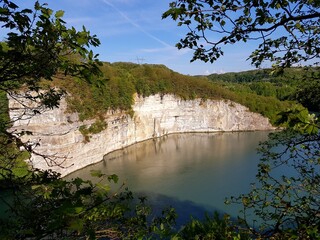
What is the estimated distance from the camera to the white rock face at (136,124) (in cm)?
2033

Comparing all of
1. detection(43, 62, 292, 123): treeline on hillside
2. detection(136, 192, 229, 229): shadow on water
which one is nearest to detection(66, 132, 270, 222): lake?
detection(136, 192, 229, 229): shadow on water

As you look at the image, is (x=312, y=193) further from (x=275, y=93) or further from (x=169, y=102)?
(x=275, y=93)

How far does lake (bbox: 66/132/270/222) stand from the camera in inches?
623

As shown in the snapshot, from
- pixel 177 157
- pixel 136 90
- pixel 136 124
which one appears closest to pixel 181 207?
pixel 177 157

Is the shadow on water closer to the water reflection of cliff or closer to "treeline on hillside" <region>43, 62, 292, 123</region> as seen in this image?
the water reflection of cliff

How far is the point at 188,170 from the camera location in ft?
70.3

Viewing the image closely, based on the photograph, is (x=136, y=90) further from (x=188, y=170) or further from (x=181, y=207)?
(x=181, y=207)

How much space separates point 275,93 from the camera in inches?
2295

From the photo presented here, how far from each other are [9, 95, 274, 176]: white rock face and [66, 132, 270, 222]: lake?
44.9 inches

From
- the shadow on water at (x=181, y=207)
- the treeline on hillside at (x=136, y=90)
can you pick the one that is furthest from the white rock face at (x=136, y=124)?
the shadow on water at (x=181, y=207)

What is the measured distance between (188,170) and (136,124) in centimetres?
1287

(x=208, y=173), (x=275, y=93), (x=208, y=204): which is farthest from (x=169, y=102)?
(x=275, y=93)

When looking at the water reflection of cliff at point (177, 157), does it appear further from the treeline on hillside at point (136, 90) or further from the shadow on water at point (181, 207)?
the treeline on hillside at point (136, 90)

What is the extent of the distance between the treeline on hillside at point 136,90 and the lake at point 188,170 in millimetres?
4680
